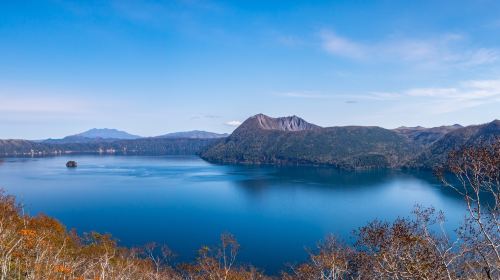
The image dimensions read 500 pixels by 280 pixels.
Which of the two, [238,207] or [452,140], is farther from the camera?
[452,140]

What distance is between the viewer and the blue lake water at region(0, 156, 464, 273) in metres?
52.6

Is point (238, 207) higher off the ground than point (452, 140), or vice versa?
point (452, 140)

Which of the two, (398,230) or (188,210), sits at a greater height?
(398,230)

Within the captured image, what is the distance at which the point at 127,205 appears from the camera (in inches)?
3041

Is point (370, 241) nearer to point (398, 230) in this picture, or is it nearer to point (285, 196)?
point (398, 230)

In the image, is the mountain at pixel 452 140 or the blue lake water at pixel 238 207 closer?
the blue lake water at pixel 238 207

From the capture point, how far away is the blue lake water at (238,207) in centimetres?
5262

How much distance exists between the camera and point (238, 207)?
77.4m

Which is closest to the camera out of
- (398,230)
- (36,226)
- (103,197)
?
(398,230)

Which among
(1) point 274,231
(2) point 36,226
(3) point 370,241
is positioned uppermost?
(3) point 370,241

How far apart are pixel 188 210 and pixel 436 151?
427ft

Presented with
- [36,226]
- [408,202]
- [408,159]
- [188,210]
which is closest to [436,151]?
[408,159]

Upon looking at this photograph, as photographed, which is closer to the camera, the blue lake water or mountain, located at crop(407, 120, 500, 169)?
the blue lake water

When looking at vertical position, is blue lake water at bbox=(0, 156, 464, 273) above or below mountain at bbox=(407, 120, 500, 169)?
below
